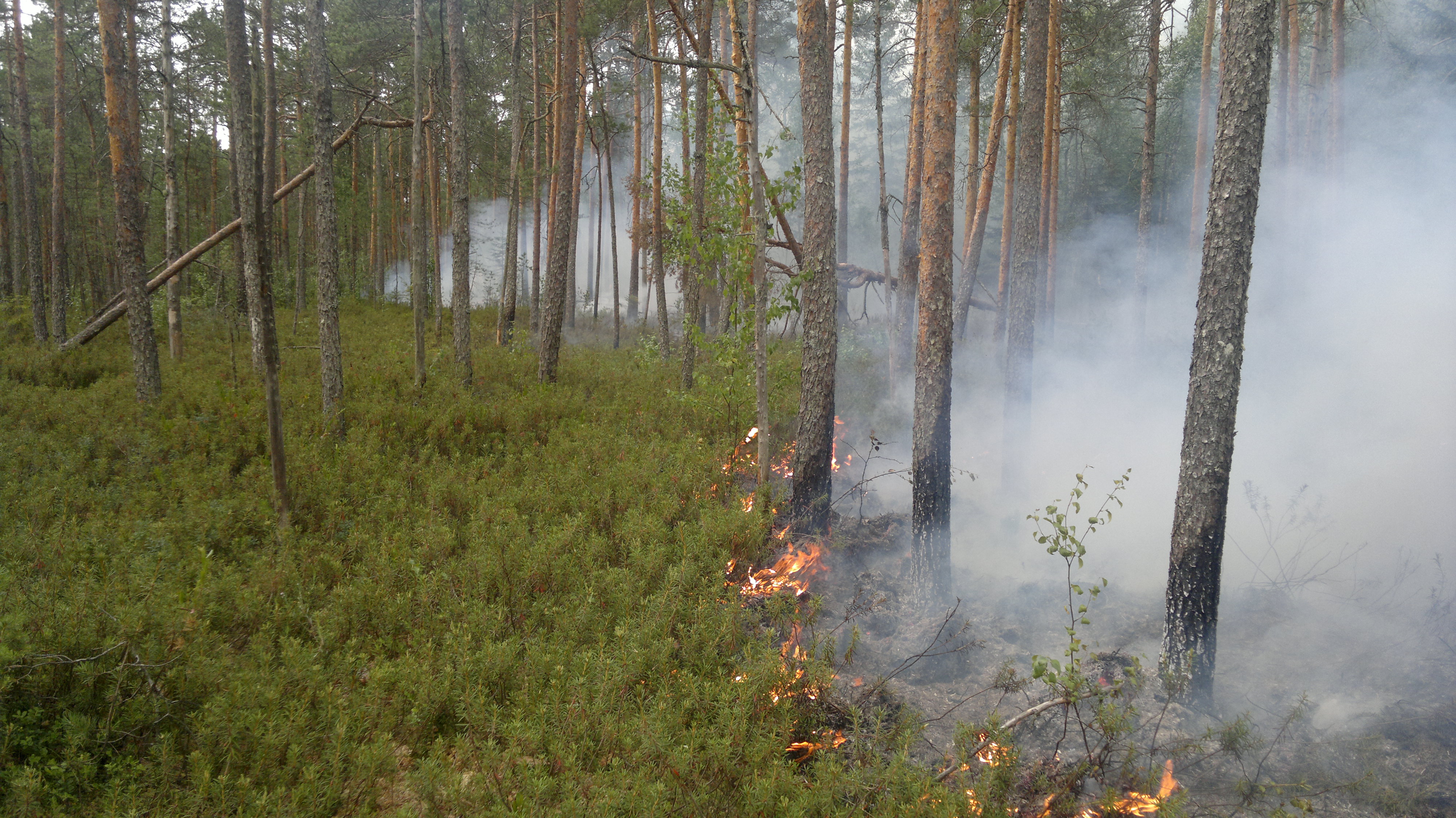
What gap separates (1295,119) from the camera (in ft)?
55.6

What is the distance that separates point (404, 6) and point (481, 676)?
18492 mm

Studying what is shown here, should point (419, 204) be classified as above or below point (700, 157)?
below

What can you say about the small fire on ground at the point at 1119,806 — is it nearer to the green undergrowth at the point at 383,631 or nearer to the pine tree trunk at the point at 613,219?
the green undergrowth at the point at 383,631

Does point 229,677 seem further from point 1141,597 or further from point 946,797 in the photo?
point 1141,597

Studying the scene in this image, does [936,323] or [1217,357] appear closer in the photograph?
[1217,357]

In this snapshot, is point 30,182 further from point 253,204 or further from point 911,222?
point 911,222

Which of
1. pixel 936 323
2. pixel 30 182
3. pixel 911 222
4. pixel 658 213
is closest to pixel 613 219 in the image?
pixel 658 213

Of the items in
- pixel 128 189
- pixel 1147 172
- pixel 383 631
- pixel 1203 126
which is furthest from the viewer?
pixel 1203 126

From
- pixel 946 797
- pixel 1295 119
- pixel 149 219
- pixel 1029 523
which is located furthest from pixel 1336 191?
pixel 149 219

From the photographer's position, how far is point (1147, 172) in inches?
621

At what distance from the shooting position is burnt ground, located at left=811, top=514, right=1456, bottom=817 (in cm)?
394

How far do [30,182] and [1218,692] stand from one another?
68.9 feet

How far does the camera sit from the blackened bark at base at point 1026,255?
27.6 ft

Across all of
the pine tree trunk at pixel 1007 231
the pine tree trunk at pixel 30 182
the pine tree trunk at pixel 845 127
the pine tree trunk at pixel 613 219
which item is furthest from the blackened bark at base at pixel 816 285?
the pine tree trunk at pixel 30 182
